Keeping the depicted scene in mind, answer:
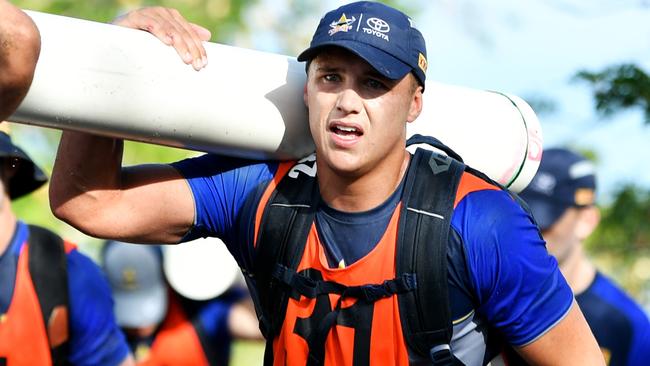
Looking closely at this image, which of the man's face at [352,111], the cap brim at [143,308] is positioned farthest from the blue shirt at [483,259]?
the cap brim at [143,308]

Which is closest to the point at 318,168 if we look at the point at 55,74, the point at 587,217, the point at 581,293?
the point at 55,74

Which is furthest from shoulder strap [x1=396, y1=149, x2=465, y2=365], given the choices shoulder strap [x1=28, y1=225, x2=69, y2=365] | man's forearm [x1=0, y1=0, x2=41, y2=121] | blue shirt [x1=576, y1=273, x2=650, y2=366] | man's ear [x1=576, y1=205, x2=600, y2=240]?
man's ear [x1=576, y1=205, x2=600, y2=240]

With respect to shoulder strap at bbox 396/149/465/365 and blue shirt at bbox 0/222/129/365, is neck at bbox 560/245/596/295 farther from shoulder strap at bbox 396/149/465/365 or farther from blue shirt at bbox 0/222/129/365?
shoulder strap at bbox 396/149/465/365

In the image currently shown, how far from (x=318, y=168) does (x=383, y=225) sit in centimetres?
31

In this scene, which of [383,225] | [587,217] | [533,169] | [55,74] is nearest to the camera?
[55,74]

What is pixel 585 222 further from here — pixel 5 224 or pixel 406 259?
pixel 406 259

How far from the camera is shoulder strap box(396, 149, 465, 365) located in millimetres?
3709

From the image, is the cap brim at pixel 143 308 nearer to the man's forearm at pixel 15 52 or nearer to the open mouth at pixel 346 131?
the open mouth at pixel 346 131

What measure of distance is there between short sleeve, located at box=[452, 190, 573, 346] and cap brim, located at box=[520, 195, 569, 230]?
10.7 feet

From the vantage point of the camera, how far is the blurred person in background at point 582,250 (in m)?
6.38

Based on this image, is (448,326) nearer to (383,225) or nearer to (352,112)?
(383,225)

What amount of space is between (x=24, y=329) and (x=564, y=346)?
2474 mm

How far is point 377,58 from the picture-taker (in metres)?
3.75

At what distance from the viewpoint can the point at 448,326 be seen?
3.75 metres
